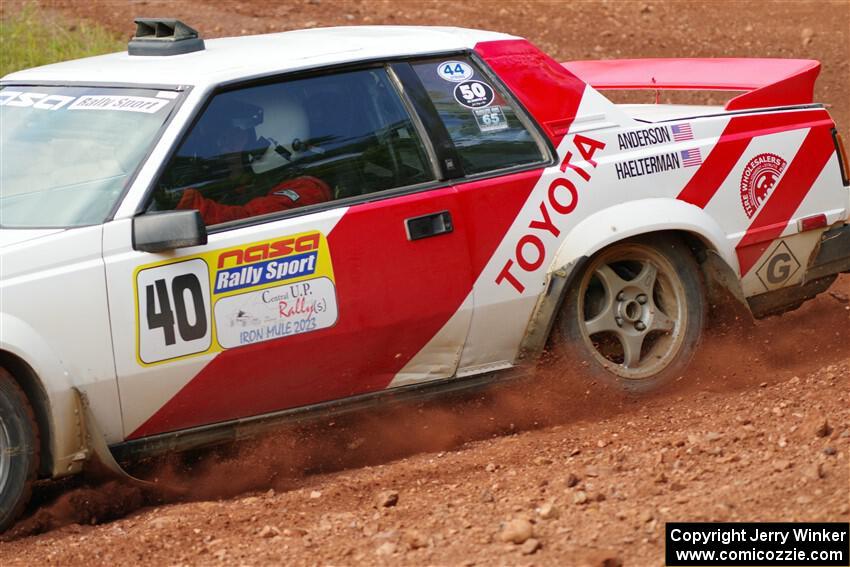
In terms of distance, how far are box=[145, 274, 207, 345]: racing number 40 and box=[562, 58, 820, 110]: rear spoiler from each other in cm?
248

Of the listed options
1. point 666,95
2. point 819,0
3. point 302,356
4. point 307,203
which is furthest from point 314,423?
point 819,0

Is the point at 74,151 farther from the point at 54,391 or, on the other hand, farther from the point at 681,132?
the point at 681,132

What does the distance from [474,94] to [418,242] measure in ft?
2.35

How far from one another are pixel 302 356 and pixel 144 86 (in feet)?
3.69

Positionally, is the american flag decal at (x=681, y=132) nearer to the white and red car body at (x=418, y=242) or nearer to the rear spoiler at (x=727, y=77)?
the white and red car body at (x=418, y=242)

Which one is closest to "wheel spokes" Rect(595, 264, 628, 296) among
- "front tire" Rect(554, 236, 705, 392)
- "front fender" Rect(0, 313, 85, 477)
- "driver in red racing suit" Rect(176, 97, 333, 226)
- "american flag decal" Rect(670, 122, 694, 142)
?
"front tire" Rect(554, 236, 705, 392)

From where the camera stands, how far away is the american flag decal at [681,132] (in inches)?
211

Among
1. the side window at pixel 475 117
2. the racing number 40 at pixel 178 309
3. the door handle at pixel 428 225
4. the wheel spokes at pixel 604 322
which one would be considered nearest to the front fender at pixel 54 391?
the racing number 40 at pixel 178 309

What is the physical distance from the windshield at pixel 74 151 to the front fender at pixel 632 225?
1.62 metres

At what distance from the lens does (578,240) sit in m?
5.10

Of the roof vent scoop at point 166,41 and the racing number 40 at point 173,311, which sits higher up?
the roof vent scoop at point 166,41

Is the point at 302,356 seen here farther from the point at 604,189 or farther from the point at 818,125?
the point at 818,125

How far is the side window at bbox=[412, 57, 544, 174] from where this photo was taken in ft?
16.4

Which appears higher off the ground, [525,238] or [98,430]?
[525,238]
